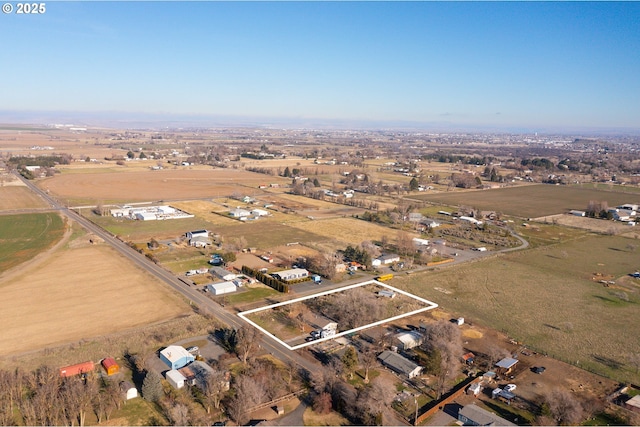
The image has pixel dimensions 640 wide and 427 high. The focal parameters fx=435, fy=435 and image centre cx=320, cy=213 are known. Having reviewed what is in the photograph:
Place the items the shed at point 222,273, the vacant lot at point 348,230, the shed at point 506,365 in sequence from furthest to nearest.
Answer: the vacant lot at point 348,230, the shed at point 222,273, the shed at point 506,365

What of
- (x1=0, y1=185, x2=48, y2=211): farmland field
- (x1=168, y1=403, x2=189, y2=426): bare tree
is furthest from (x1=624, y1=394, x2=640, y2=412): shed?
(x1=0, y1=185, x2=48, y2=211): farmland field

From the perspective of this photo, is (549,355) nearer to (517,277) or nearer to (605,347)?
(605,347)

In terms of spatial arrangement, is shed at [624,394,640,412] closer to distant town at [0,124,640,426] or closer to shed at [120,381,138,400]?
distant town at [0,124,640,426]

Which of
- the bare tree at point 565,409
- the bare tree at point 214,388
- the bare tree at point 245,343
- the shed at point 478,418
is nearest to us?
the shed at point 478,418

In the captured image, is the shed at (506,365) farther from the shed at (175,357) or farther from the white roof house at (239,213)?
the white roof house at (239,213)

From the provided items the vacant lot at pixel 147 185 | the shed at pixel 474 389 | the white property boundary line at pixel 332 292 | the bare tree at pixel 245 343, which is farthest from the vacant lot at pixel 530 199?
the bare tree at pixel 245 343

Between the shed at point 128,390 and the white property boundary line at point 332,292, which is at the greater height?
the shed at point 128,390

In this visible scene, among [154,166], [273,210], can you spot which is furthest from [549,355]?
[154,166]
